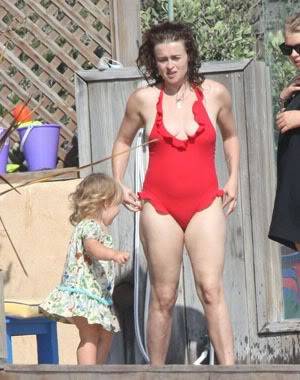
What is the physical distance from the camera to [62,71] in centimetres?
895

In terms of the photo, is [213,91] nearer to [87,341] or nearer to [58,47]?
[87,341]

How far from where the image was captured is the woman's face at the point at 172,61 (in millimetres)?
6758

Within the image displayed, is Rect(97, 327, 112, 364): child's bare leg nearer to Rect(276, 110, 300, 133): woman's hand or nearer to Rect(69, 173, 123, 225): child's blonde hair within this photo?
Rect(69, 173, 123, 225): child's blonde hair

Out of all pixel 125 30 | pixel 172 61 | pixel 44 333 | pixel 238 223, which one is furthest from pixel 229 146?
pixel 125 30

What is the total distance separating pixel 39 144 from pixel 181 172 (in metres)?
1.68

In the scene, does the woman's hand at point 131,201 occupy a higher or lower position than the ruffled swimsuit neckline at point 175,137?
lower

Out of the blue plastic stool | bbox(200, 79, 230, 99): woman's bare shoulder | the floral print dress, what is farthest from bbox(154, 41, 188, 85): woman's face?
the blue plastic stool

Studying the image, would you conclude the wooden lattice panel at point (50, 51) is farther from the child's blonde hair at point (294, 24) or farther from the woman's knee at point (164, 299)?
the child's blonde hair at point (294, 24)

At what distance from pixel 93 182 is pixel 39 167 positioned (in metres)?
1.34

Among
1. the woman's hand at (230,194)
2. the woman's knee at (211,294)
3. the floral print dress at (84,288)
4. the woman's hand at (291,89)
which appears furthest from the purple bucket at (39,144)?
the woman's hand at (291,89)

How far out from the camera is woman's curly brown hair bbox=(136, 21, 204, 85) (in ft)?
22.5

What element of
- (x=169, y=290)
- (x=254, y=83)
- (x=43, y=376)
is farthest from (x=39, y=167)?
(x=43, y=376)

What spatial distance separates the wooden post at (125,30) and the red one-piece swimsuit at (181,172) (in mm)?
1710

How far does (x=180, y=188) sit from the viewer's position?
673 centimetres
